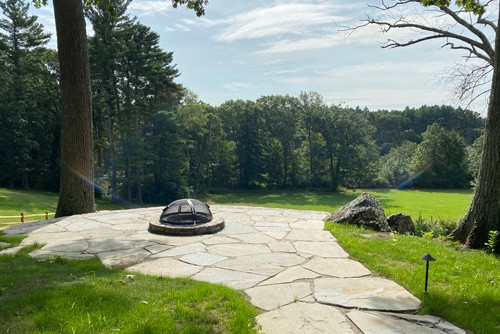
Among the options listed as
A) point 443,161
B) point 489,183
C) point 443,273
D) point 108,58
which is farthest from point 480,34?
point 443,161

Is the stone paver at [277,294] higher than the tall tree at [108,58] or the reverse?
the reverse

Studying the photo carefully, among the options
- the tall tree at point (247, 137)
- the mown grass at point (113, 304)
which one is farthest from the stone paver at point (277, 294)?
the tall tree at point (247, 137)

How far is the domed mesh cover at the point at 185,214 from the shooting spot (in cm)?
559

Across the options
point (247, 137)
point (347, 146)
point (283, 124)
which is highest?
point (283, 124)

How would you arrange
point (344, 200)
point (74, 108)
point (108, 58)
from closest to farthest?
1. point (74, 108)
2. point (108, 58)
3. point (344, 200)

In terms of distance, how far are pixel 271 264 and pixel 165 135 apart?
86.9ft

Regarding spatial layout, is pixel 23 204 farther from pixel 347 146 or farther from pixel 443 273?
pixel 347 146

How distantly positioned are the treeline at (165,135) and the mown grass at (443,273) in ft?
70.7

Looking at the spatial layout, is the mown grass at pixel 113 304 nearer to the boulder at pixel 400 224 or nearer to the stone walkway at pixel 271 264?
the stone walkway at pixel 271 264

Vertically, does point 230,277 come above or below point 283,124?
below

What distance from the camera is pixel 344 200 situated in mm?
35031

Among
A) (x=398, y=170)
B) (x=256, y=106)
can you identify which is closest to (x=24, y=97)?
(x=256, y=106)

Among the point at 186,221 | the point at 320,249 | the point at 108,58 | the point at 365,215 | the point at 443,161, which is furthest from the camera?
the point at 443,161

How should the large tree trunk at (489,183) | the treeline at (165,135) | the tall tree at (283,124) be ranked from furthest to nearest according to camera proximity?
the tall tree at (283,124) → the treeline at (165,135) → the large tree trunk at (489,183)
